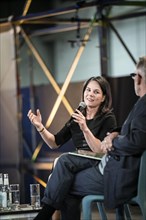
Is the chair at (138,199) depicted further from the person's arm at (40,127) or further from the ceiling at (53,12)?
the ceiling at (53,12)

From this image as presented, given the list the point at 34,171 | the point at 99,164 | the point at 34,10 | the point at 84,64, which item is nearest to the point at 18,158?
the point at 34,171

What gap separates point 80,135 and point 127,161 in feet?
2.64

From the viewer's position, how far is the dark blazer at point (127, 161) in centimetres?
263

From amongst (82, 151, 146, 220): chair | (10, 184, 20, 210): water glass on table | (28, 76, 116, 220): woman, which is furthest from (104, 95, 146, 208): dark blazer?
(10, 184, 20, 210): water glass on table

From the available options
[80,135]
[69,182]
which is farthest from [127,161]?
[80,135]

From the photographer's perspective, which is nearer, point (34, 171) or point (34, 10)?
point (34, 171)

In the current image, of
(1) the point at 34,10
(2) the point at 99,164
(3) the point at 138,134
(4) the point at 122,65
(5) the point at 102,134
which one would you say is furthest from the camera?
(1) the point at 34,10

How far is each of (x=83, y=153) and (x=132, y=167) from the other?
1.56ft

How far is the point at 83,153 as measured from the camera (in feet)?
10.1

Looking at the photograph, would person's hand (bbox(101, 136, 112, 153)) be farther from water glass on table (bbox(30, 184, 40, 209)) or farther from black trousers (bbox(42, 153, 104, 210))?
water glass on table (bbox(30, 184, 40, 209))

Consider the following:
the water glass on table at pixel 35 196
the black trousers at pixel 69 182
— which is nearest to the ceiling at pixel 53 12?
the water glass on table at pixel 35 196

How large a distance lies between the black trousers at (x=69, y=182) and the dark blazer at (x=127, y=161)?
0.50ft

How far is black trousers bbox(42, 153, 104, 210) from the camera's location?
2.87m

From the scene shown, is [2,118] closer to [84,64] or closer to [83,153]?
[84,64]
